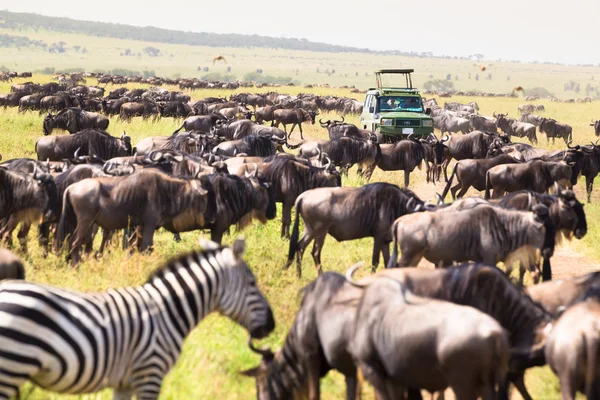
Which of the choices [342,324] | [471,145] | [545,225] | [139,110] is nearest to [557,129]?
[471,145]

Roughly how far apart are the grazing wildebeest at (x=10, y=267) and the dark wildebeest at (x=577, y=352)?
3.78 metres

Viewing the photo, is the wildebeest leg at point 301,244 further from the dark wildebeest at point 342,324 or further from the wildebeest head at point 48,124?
the wildebeest head at point 48,124

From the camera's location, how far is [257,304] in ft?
→ 16.8

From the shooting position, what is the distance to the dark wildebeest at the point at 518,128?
109ft

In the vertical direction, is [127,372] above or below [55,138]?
above

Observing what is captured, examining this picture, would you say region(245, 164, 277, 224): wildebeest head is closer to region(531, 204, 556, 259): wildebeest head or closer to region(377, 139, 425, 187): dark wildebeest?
region(531, 204, 556, 259): wildebeest head

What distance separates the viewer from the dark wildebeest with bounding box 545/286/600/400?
447 centimetres

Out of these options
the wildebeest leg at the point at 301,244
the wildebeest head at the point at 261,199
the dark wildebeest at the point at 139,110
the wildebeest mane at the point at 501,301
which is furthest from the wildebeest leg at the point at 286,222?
the dark wildebeest at the point at 139,110

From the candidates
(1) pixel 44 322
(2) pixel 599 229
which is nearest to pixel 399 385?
(1) pixel 44 322

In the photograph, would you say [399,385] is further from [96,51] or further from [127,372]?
[96,51]

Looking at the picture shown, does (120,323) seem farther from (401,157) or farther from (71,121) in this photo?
(71,121)

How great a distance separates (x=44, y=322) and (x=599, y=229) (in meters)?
11.8

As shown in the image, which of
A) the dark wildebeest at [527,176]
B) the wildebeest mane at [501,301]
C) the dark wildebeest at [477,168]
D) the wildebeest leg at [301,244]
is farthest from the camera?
the dark wildebeest at [477,168]

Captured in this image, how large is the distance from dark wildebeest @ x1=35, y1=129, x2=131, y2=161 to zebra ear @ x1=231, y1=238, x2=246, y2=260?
11.1 meters
